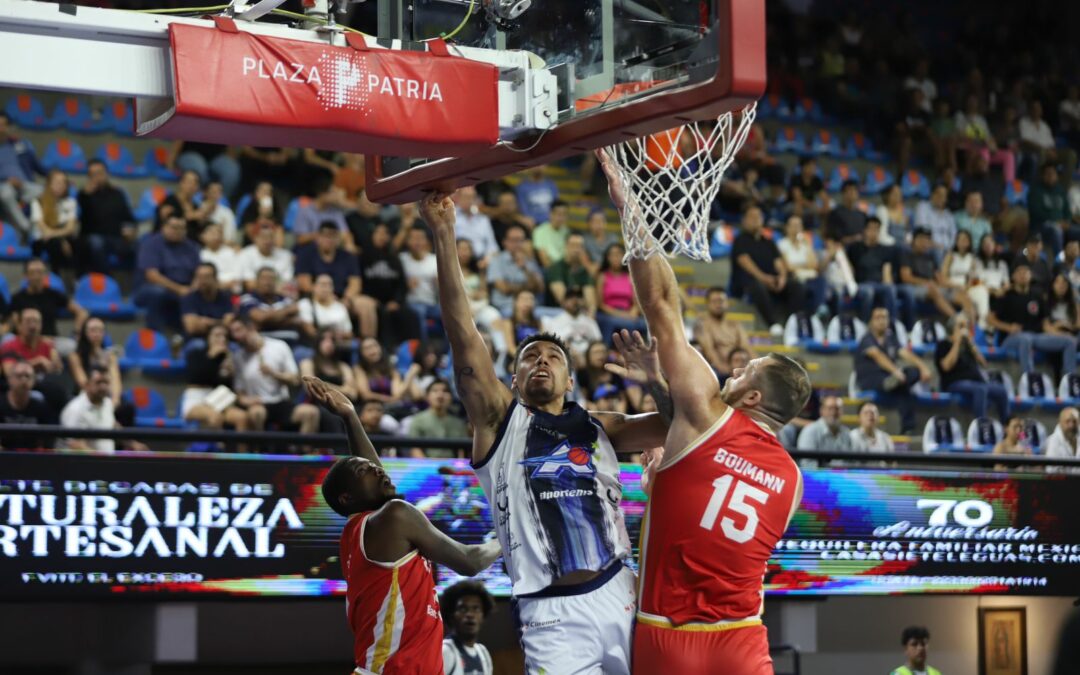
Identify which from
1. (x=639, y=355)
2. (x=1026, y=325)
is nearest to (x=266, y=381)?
(x=639, y=355)

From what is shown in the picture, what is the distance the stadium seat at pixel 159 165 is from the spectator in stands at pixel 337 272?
1.87 metres

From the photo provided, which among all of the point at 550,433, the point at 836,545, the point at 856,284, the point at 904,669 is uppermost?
the point at 856,284

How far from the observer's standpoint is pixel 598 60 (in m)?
5.07

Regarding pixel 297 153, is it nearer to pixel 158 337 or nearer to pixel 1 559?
pixel 158 337

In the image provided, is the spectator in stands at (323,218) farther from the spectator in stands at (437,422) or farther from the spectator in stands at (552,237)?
the spectator in stands at (437,422)

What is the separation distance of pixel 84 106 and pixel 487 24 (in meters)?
8.55

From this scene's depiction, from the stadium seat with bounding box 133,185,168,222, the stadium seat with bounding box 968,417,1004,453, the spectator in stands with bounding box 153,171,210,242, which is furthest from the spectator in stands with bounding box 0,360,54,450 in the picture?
the stadium seat with bounding box 968,417,1004,453

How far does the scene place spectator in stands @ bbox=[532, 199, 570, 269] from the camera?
1248 centimetres

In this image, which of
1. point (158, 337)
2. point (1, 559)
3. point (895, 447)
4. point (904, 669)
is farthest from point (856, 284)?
point (1, 559)

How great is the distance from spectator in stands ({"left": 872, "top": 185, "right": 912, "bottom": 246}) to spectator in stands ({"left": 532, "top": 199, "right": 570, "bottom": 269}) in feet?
12.5

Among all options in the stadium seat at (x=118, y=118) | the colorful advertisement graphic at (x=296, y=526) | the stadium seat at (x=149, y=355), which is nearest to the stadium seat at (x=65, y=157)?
the stadium seat at (x=118, y=118)

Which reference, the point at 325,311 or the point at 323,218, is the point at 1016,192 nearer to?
the point at 323,218

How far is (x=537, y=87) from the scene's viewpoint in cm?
514

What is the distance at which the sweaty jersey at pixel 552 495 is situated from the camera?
17.3 feet
